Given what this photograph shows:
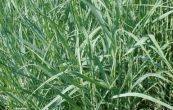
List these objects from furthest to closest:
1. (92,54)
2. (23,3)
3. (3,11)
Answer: (23,3), (3,11), (92,54)

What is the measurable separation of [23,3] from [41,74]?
1.41 feet

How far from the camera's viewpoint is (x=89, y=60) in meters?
1.14

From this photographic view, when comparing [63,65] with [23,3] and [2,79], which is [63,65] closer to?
[2,79]

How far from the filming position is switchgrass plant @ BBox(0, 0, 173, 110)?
111cm

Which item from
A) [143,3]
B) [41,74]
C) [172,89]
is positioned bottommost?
[172,89]

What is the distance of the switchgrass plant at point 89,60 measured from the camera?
43.8 inches

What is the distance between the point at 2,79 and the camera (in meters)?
1.22

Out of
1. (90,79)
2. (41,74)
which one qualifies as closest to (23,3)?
(41,74)

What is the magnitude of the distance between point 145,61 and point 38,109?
1.20 ft

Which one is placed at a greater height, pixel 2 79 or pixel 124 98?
pixel 2 79

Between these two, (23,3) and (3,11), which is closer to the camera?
(3,11)

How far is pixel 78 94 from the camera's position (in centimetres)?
118

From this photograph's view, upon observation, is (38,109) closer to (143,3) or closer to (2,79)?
(2,79)

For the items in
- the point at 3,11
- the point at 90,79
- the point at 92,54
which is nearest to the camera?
the point at 90,79
